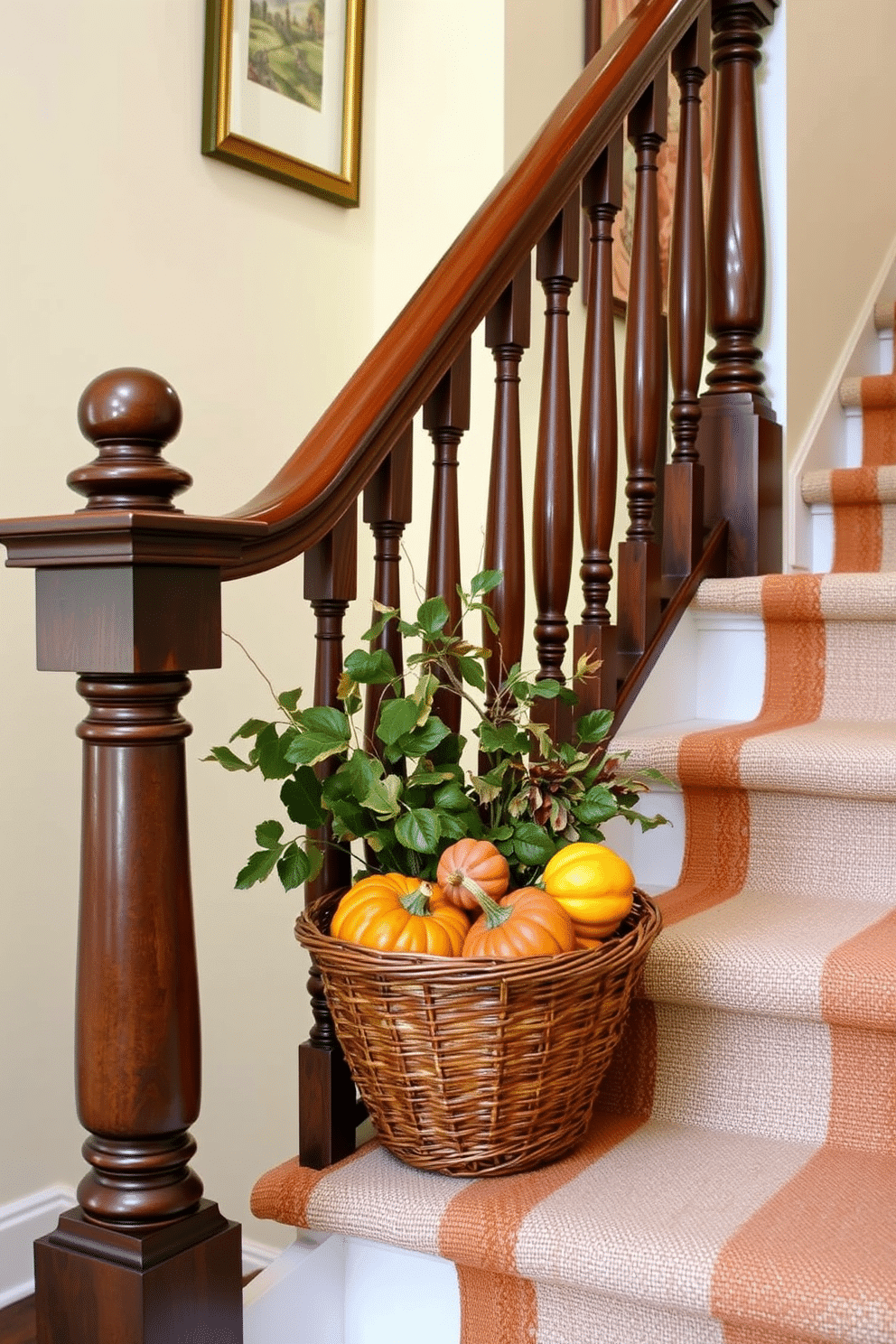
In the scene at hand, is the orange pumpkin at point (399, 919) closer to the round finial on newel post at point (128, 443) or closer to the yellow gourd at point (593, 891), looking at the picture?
the yellow gourd at point (593, 891)

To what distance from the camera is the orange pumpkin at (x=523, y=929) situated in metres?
1.01

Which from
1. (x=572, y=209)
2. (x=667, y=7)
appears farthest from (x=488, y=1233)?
(x=667, y=7)

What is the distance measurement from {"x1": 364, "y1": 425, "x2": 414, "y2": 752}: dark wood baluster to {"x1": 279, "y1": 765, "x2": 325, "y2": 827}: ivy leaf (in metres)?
0.11

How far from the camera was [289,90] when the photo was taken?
2.59 meters

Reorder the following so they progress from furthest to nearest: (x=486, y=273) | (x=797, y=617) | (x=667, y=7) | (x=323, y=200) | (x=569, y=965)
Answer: (x=323, y=200) < (x=797, y=617) < (x=667, y=7) < (x=486, y=273) < (x=569, y=965)

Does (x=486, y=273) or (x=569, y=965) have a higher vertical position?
(x=486, y=273)

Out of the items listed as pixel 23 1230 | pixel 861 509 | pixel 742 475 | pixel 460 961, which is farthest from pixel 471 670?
pixel 23 1230

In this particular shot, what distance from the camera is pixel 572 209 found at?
1.48 metres

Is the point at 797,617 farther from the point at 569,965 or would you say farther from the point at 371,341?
the point at 371,341

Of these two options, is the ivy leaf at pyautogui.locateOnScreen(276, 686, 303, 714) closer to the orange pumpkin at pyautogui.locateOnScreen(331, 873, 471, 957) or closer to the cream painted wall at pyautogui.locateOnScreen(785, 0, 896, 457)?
the orange pumpkin at pyautogui.locateOnScreen(331, 873, 471, 957)

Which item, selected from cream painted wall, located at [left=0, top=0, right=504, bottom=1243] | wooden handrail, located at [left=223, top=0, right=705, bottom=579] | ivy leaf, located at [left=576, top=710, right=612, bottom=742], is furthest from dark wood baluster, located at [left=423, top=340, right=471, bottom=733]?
cream painted wall, located at [left=0, top=0, right=504, bottom=1243]

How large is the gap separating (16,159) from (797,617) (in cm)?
145

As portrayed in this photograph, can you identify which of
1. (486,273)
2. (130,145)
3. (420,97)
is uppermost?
(420,97)

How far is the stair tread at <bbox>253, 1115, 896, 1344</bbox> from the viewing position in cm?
93
